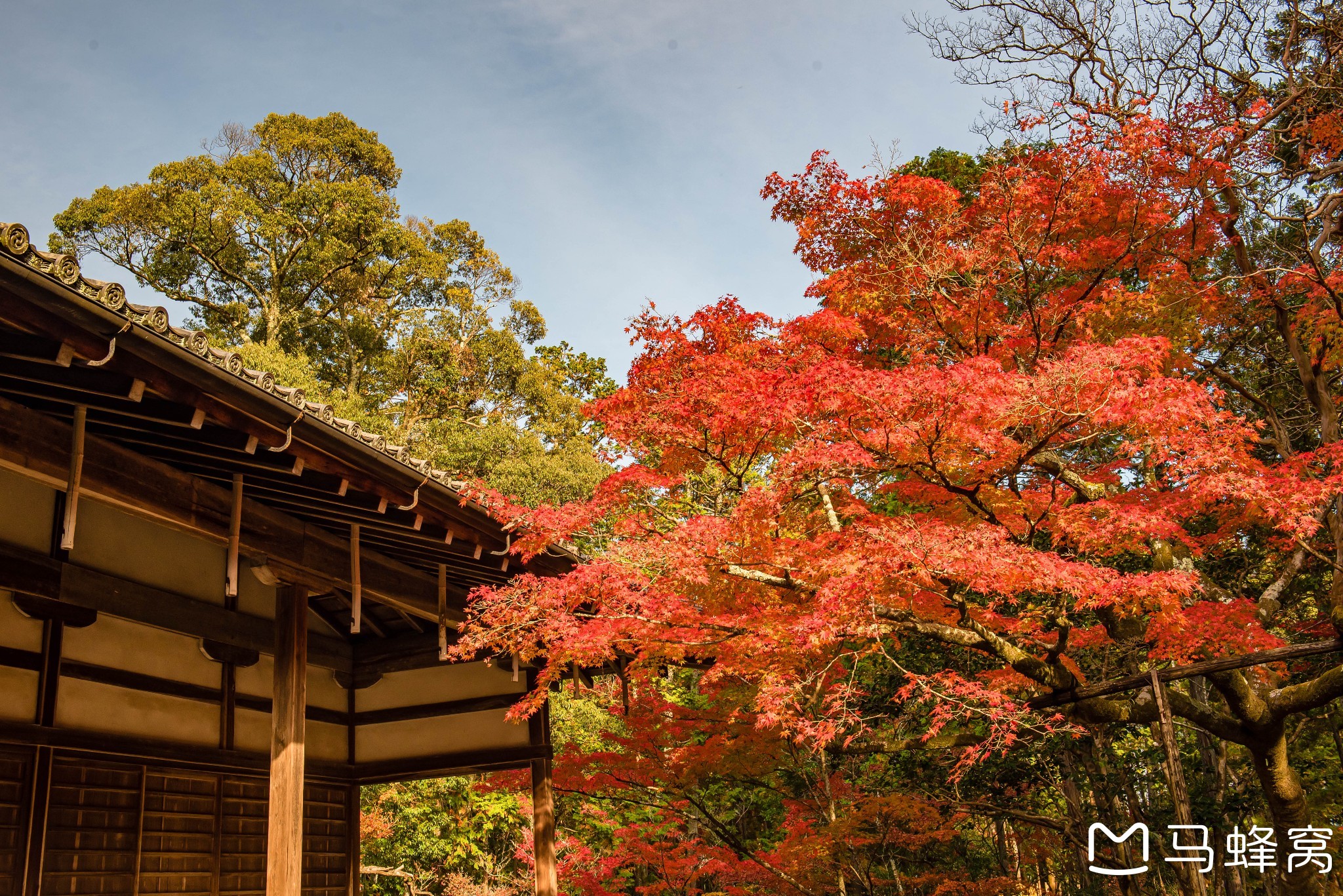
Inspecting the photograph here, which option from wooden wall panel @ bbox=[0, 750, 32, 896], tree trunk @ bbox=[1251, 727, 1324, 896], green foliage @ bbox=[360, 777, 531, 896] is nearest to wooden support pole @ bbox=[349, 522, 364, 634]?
wooden wall panel @ bbox=[0, 750, 32, 896]

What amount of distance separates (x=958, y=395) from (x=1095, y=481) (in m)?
2.88

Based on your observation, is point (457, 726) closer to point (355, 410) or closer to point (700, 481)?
point (700, 481)

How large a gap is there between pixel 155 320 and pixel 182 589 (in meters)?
3.38

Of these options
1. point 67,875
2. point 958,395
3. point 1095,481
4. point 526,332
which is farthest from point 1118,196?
point 526,332

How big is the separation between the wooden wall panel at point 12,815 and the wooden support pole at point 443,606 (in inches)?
105

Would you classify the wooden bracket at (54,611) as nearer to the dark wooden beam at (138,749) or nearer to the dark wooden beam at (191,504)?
the dark wooden beam at (138,749)

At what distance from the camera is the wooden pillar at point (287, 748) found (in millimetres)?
5207

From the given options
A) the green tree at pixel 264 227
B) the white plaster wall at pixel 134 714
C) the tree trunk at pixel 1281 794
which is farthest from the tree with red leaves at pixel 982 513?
the green tree at pixel 264 227

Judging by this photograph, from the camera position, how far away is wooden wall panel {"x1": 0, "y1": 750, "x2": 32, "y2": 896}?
521 cm

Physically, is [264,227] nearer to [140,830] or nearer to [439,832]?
[439,832]

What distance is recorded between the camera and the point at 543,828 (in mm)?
8172

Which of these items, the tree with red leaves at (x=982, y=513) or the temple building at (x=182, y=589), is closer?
the temple building at (x=182, y=589)

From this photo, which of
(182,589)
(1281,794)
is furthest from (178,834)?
(1281,794)

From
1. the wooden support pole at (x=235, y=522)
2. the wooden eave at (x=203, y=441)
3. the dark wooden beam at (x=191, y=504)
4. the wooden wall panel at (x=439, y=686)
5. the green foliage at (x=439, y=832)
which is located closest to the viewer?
the wooden eave at (x=203, y=441)
